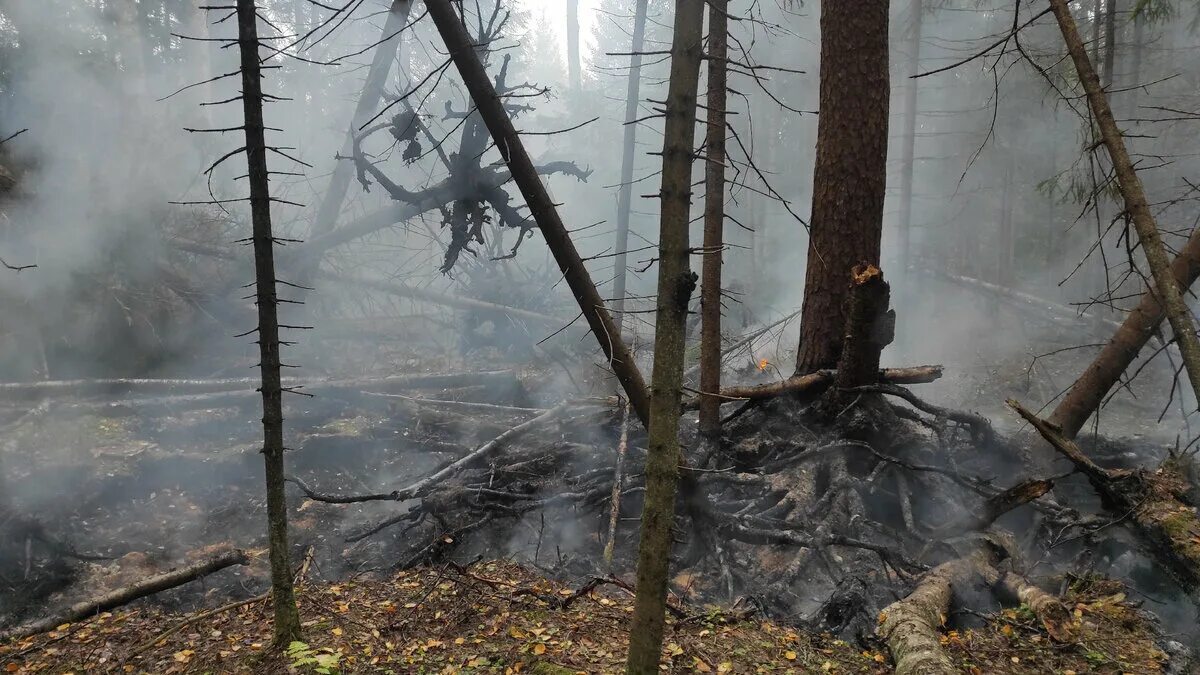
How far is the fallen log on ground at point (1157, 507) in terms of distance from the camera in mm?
5500

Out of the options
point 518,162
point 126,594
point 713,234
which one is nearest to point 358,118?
point 713,234

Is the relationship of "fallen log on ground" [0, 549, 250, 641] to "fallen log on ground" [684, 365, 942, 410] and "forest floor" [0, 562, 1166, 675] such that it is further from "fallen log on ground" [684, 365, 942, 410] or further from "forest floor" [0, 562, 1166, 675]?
"fallen log on ground" [684, 365, 942, 410]

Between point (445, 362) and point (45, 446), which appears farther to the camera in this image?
point (445, 362)

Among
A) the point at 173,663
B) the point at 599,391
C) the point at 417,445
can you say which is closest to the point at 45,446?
the point at 417,445

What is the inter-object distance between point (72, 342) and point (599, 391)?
923cm

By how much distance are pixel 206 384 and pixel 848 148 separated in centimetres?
1045

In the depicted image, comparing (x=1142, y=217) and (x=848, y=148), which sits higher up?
(x=848, y=148)

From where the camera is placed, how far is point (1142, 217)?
460cm

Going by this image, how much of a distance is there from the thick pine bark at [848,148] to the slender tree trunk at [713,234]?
3.45 ft

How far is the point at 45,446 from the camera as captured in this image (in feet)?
27.9

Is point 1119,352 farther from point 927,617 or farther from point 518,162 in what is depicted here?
point 518,162

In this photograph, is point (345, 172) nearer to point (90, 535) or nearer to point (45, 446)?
point (45, 446)

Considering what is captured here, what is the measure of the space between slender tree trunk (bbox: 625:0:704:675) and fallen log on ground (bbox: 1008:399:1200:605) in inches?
170

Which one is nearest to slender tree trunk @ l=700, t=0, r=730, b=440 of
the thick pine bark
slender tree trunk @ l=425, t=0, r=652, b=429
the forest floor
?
the thick pine bark
